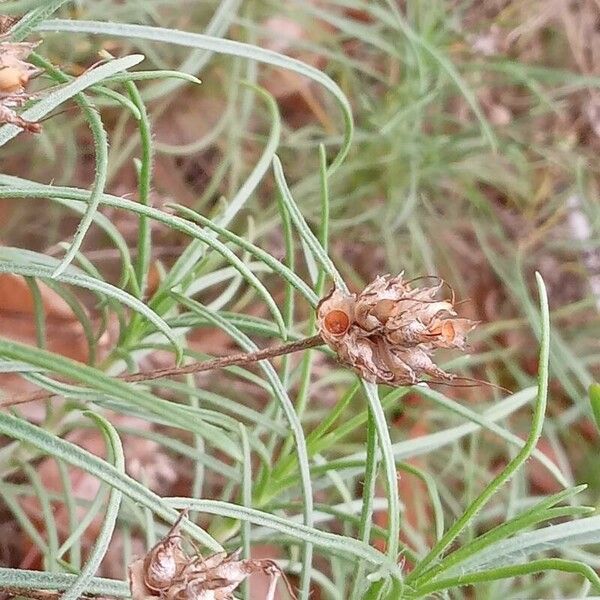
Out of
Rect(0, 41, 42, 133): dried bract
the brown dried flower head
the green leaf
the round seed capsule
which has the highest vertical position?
Rect(0, 41, 42, 133): dried bract

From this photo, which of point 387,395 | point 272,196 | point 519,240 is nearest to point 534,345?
point 519,240

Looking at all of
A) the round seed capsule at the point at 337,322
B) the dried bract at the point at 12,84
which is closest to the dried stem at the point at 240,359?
the round seed capsule at the point at 337,322

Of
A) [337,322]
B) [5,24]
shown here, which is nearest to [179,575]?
[337,322]

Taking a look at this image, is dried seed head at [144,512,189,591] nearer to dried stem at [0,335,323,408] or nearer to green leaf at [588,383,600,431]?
dried stem at [0,335,323,408]

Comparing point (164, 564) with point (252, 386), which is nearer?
point (164, 564)

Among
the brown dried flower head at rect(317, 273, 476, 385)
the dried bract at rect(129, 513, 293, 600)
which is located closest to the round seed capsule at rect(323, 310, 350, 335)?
the brown dried flower head at rect(317, 273, 476, 385)

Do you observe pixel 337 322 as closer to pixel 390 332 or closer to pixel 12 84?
pixel 390 332

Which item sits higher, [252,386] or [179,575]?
[252,386]

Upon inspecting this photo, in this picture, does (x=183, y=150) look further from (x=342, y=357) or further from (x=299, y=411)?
(x=342, y=357)
